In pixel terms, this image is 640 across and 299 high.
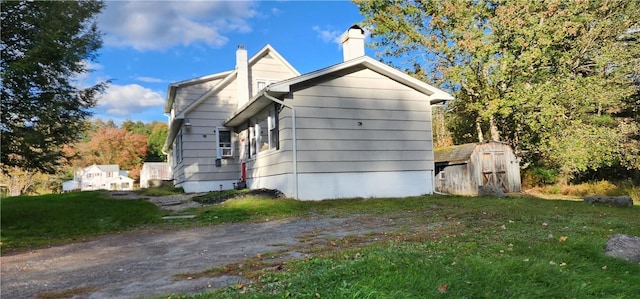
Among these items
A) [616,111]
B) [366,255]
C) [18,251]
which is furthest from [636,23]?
[18,251]

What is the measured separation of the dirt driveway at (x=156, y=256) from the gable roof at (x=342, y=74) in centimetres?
443

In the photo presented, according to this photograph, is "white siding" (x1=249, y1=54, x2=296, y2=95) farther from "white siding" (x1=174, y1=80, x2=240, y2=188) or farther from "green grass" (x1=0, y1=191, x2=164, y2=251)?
"green grass" (x1=0, y1=191, x2=164, y2=251)

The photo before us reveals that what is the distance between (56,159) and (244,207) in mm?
4518

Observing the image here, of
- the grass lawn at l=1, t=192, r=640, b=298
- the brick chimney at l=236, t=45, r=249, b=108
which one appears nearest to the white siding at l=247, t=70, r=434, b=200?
the grass lawn at l=1, t=192, r=640, b=298

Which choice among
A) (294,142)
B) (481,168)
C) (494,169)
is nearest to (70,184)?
(294,142)

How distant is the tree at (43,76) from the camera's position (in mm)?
7731

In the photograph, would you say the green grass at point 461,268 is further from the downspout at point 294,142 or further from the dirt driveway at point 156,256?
the downspout at point 294,142

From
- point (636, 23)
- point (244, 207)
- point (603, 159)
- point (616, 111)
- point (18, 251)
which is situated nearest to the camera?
point (18, 251)

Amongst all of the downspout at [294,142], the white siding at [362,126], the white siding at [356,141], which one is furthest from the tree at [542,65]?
the downspout at [294,142]

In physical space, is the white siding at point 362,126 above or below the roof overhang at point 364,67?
below

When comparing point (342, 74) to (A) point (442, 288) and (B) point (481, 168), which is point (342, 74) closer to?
(B) point (481, 168)

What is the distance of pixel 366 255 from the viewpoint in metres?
4.16

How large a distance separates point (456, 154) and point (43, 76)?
15.0m

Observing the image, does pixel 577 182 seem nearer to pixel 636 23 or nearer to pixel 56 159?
pixel 636 23
